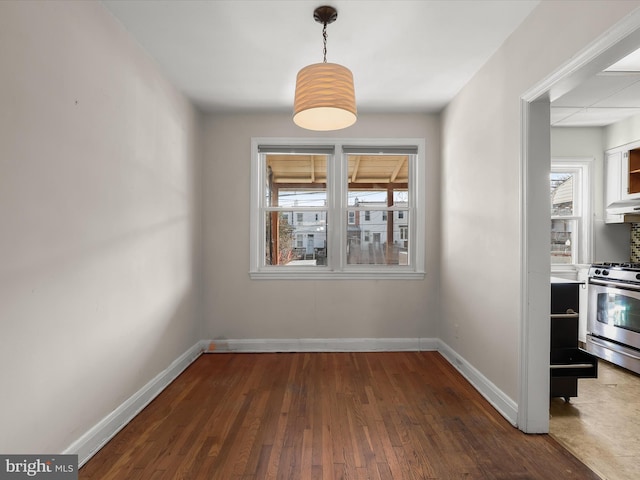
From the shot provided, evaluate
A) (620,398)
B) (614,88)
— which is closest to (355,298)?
(620,398)

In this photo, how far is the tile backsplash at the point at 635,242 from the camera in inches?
158

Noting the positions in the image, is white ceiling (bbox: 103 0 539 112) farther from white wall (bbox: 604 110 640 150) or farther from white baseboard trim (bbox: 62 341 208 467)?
white baseboard trim (bbox: 62 341 208 467)

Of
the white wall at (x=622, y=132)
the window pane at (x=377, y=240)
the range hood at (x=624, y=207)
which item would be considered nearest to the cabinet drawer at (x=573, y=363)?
the window pane at (x=377, y=240)

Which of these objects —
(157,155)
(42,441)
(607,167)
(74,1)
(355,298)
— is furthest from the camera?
(607,167)

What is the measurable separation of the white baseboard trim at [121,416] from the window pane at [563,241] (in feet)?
15.1

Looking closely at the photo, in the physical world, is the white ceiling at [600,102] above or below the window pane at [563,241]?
above

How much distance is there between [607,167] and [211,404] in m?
5.03

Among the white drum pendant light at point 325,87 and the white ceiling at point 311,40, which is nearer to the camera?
the white drum pendant light at point 325,87

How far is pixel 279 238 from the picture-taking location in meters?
4.01

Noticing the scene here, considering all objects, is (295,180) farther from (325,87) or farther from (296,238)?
(325,87)

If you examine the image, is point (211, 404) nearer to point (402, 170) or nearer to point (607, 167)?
point (402, 170)

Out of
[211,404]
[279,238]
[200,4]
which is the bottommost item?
[211,404]

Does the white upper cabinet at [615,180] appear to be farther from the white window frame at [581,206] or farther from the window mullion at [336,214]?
the window mullion at [336,214]

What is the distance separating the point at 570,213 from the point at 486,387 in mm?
2939
